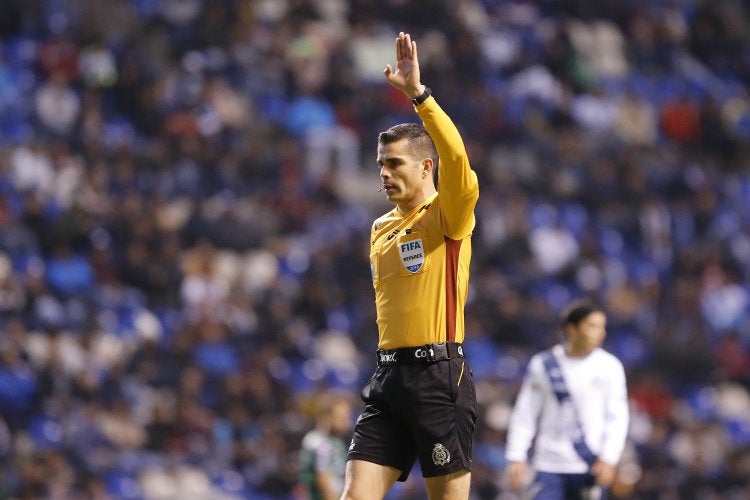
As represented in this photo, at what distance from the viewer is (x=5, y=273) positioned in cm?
1450

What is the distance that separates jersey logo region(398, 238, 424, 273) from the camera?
669cm

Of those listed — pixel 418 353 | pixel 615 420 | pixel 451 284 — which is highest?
pixel 451 284

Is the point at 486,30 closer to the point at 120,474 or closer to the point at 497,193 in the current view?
the point at 497,193

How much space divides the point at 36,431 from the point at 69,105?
4.91 m

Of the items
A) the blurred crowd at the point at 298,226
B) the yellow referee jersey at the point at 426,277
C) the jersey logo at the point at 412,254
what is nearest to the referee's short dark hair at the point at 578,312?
the yellow referee jersey at the point at 426,277

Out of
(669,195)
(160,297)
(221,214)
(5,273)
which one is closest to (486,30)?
(669,195)

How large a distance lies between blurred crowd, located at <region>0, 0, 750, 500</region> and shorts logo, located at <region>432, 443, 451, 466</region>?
713cm

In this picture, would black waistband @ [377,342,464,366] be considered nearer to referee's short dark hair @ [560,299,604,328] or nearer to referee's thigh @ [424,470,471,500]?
referee's thigh @ [424,470,471,500]

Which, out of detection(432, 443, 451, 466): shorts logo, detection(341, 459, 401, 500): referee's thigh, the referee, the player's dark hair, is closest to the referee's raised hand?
the referee

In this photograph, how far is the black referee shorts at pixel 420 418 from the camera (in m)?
6.60

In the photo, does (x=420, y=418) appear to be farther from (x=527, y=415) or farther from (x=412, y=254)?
(x=527, y=415)

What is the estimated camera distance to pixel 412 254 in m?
6.71

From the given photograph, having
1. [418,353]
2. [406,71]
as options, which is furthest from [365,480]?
[406,71]

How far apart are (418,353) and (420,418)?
0.31 metres
